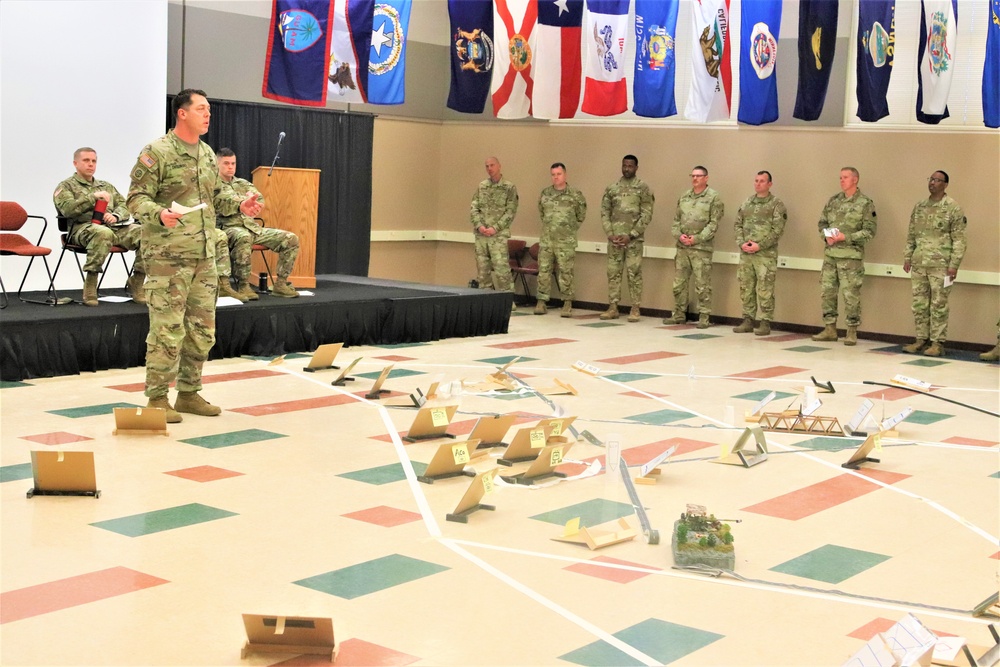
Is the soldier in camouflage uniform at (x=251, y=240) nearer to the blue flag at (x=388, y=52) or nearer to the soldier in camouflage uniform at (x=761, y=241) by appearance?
the blue flag at (x=388, y=52)

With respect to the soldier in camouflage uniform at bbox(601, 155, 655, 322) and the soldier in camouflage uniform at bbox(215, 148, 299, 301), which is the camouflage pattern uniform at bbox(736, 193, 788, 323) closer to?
the soldier in camouflage uniform at bbox(601, 155, 655, 322)

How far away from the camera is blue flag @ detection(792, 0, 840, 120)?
11.4 metres

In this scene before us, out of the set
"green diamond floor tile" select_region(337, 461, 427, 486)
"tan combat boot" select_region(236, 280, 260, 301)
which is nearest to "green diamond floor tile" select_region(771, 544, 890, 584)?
"green diamond floor tile" select_region(337, 461, 427, 486)

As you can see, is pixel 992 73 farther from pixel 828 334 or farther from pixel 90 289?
pixel 90 289

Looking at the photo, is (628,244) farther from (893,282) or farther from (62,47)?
(62,47)

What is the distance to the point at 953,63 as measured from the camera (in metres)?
10.9

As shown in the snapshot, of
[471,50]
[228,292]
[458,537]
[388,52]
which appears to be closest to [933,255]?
[471,50]

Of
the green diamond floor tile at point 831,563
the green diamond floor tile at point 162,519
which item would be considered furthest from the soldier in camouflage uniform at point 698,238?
the green diamond floor tile at point 162,519

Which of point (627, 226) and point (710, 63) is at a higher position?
point (710, 63)

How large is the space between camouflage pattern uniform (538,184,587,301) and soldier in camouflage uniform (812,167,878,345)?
9.60 ft

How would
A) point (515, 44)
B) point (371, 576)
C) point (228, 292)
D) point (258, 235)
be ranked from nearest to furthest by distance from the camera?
point (371, 576), point (228, 292), point (258, 235), point (515, 44)

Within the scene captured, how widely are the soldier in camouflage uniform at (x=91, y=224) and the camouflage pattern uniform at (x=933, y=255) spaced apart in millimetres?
7280

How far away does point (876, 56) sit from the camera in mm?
11125

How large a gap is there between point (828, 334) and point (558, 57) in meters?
4.14
